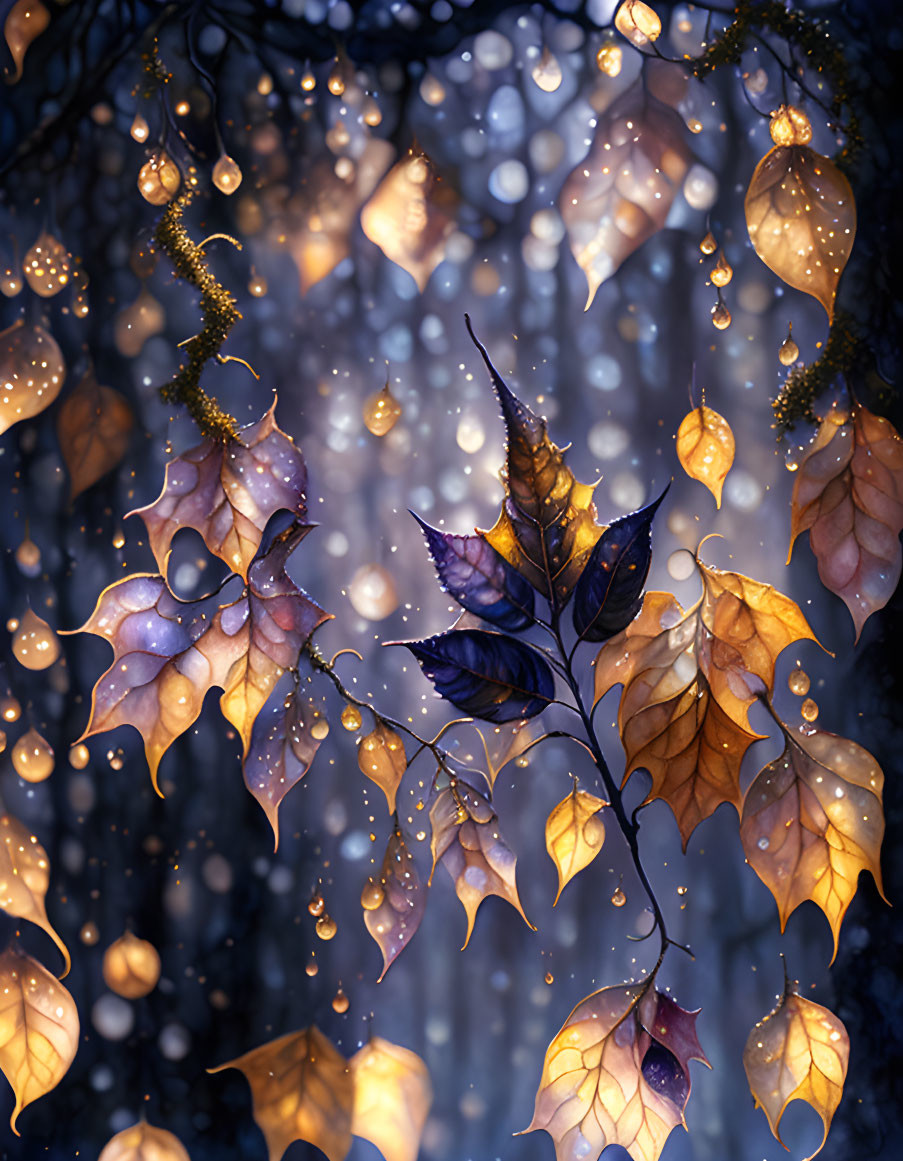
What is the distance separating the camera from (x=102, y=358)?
0.53m

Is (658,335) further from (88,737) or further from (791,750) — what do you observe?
(88,737)

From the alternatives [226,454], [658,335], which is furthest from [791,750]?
[226,454]

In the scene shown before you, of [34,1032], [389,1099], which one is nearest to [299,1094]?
[389,1099]

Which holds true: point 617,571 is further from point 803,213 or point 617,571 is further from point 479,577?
point 803,213

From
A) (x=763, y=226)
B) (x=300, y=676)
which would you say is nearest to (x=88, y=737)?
(x=300, y=676)

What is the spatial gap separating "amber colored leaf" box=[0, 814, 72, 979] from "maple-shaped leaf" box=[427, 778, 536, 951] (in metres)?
0.24

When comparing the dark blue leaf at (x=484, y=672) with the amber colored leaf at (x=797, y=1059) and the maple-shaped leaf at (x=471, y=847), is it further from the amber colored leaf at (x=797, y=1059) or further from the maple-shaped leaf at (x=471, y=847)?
the amber colored leaf at (x=797, y=1059)

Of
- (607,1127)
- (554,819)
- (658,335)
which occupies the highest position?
(658,335)

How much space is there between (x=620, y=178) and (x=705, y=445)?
165mm

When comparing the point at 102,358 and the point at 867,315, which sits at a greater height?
the point at 867,315

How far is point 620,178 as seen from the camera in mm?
518

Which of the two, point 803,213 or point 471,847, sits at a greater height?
point 803,213

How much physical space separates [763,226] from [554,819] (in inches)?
14.6

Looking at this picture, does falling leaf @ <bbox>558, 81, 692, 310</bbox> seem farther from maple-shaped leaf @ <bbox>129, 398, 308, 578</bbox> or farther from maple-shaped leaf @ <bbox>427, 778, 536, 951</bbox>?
maple-shaped leaf @ <bbox>427, 778, 536, 951</bbox>
